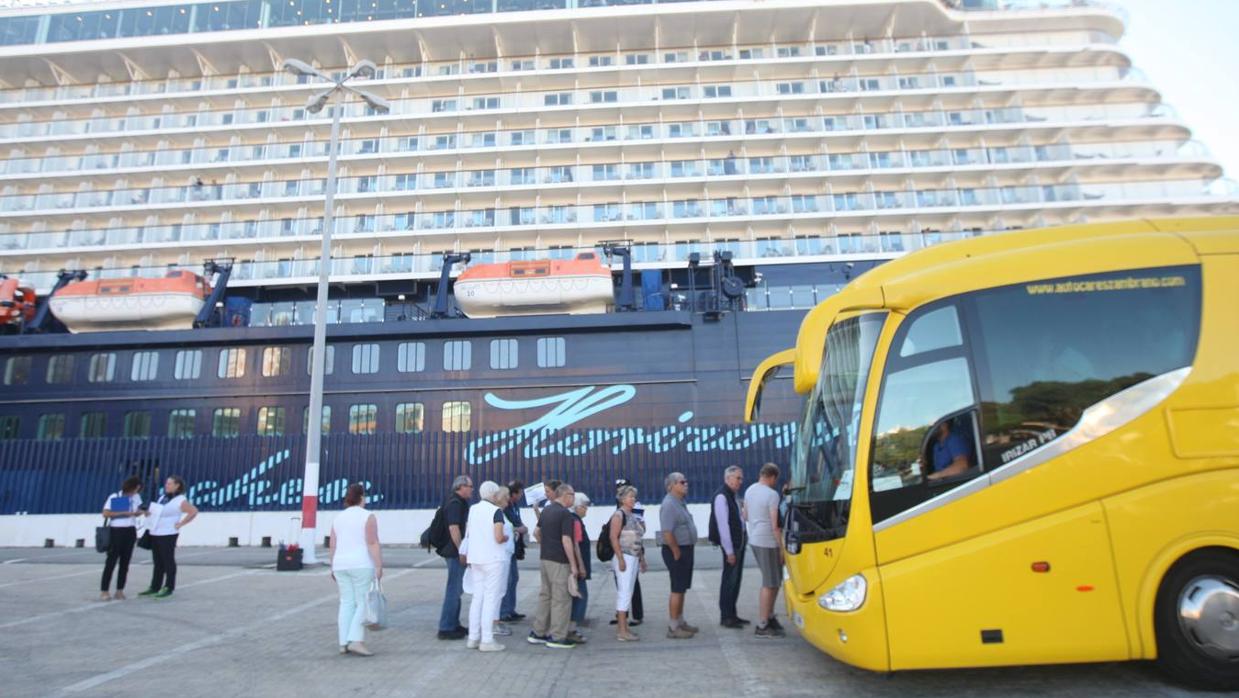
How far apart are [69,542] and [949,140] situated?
96.6 feet

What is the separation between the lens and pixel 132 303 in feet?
61.2

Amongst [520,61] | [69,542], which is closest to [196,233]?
[69,542]

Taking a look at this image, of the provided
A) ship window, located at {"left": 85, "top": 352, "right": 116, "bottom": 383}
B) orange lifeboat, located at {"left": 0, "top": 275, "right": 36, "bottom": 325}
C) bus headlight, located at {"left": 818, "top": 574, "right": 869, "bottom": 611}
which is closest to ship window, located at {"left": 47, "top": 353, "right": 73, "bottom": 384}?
ship window, located at {"left": 85, "top": 352, "right": 116, "bottom": 383}

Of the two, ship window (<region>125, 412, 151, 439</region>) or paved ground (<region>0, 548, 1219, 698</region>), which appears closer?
paved ground (<region>0, 548, 1219, 698</region>)

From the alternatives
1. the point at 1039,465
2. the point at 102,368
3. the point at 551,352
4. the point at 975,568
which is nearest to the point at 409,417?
the point at 551,352

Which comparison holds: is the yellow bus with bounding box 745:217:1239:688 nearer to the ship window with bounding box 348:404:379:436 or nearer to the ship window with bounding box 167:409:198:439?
the ship window with bounding box 348:404:379:436

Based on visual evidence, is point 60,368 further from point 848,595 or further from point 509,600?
point 848,595

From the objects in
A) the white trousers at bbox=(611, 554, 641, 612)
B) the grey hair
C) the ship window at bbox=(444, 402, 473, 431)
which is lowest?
the white trousers at bbox=(611, 554, 641, 612)

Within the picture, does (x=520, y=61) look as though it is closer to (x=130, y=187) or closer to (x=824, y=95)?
(x=824, y=95)

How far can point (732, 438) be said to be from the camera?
640 inches

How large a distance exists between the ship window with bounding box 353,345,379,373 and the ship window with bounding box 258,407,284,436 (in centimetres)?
246

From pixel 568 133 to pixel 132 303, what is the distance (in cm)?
1484

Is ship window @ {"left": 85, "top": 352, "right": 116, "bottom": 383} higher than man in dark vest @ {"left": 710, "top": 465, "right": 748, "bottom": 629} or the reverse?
higher

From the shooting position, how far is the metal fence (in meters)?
16.2
